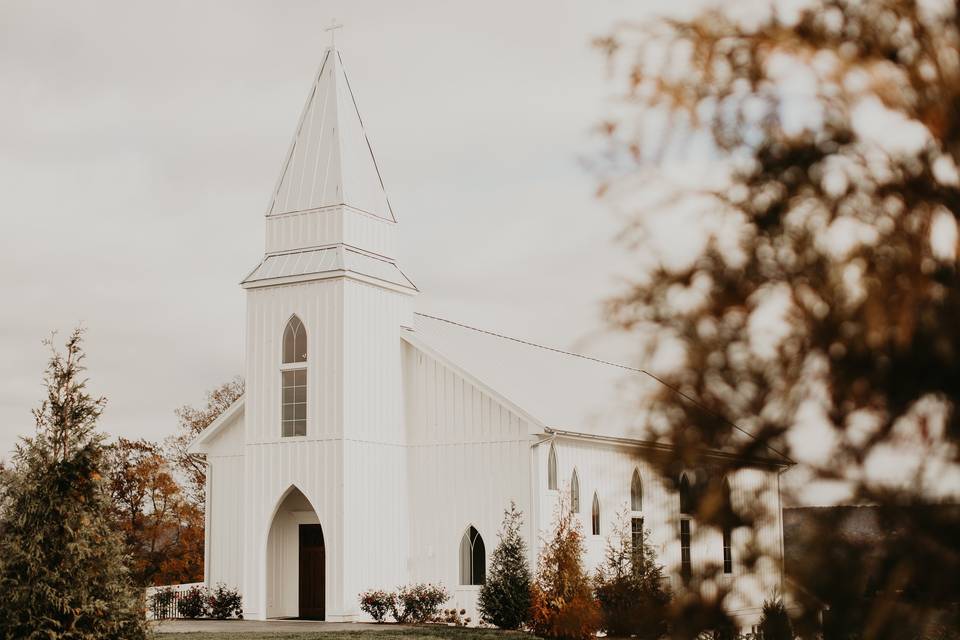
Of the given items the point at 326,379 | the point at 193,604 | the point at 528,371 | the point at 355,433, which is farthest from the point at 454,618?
the point at 528,371

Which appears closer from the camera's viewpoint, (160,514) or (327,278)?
(327,278)

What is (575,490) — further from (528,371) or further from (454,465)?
(528,371)

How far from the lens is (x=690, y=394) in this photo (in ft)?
15.6

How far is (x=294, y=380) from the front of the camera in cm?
2873

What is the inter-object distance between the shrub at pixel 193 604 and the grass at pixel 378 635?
5.64 m

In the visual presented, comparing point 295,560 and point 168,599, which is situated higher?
point 295,560

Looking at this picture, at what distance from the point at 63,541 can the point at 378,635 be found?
859 centimetres

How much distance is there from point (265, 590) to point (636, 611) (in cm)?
2527

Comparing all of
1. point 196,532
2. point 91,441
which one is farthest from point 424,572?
point 196,532

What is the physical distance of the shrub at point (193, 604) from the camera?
95.1ft

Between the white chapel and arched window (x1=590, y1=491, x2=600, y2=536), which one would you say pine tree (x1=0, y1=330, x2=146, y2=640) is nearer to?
the white chapel

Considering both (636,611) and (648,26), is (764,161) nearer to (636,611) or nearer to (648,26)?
(648,26)

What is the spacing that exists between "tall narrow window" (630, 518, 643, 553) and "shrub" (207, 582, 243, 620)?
10216 millimetres

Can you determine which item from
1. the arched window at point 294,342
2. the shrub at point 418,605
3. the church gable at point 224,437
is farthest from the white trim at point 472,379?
the church gable at point 224,437
